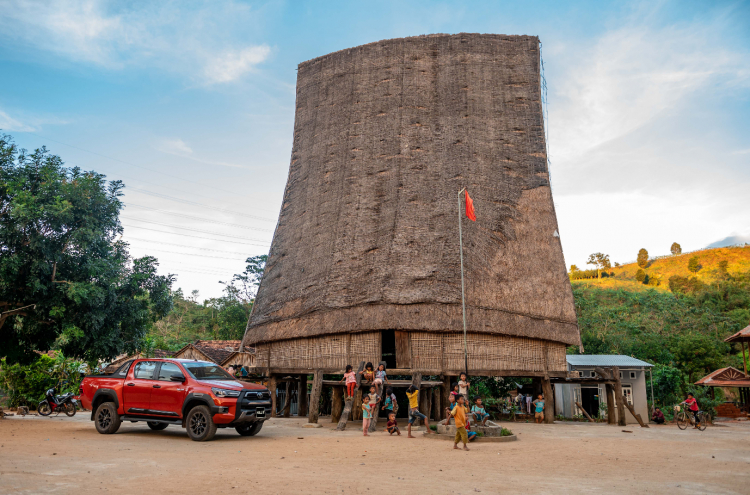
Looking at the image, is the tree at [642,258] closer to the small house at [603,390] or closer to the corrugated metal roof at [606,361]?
the corrugated metal roof at [606,361]

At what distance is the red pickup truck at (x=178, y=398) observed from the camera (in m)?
10.8

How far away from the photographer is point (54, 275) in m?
16.1

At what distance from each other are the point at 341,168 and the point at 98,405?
1259 centimetres

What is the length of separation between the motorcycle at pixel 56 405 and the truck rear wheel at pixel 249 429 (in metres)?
9.48

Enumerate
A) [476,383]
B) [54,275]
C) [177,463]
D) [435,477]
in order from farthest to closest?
[476,383] → [54,275] → [177,463] → [435,477]

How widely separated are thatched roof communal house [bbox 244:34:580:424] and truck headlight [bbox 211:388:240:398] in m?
6.34

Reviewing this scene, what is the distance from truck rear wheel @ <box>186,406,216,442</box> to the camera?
10789 mm

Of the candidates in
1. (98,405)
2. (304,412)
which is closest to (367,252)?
(304,412)

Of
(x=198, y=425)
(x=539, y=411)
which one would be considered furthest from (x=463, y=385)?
(x=539, y=411)

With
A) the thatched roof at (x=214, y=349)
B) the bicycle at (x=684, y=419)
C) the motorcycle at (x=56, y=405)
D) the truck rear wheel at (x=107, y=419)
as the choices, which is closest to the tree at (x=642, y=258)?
the thatched roof at (x=214, y=349)

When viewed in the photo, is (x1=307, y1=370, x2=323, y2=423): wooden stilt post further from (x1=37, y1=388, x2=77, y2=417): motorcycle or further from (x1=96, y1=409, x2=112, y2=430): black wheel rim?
(x1=37, y1=388, x2=77, y2=417): motorcycle

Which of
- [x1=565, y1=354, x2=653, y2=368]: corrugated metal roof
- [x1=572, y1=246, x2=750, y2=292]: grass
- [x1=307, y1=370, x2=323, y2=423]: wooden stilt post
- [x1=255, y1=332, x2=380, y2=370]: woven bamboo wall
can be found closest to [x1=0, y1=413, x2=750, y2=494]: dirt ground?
[x1=307, y1=370, x2=323, y2=423]: wooden stilt post

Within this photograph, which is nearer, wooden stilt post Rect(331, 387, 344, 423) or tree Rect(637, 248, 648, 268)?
wooden stilt post Rect(331, 387, 344, 423)

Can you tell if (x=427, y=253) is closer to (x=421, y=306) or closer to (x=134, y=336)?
(x=421, y=306)
